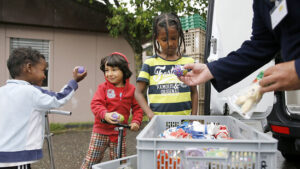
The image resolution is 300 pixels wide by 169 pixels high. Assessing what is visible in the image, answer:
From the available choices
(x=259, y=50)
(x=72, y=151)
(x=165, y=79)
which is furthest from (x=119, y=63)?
(x=72, y=151)

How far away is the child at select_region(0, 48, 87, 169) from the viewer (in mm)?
1860

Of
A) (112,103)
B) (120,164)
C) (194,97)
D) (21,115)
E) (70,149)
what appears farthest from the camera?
(70,149)

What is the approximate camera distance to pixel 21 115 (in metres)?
1.91

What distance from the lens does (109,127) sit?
94.8 inches

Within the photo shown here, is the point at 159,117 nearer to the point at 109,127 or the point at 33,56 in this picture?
the point at 109,127

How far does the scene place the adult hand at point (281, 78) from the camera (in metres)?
0.93

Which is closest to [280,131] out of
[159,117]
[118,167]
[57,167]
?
[159,117]

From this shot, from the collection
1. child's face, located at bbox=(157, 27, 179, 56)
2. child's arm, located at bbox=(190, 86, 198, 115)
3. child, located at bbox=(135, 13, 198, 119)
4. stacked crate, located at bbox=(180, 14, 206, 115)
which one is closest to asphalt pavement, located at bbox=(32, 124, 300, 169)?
stacked crate, located at bbox=(180, 14, 206, 115)

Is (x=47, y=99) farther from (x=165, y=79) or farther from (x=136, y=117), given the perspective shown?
(x=165, y=79)

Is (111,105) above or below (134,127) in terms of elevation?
above

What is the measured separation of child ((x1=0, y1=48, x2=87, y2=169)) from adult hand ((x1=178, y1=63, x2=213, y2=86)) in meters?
1.06

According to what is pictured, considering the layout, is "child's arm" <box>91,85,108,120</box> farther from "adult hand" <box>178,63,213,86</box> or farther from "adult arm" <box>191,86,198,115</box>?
"adult hand" <box>178,63,213,86</box>

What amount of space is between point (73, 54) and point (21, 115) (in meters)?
5.94

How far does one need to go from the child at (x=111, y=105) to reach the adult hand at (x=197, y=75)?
33.5 inches
